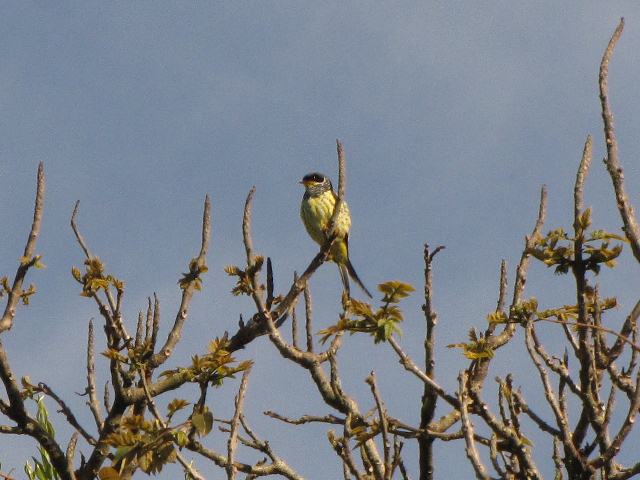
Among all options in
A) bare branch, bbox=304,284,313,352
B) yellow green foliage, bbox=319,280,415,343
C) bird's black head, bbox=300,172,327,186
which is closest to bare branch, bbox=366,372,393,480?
yellow green foliage, bbox=319,280,415,343

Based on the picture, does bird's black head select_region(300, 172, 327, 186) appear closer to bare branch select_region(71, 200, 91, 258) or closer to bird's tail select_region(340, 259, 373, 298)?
bird's tail select_region(340, 259, 373, 298)

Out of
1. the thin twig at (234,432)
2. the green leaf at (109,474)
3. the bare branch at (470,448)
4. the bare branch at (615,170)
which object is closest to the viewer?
the bare branch at (470,448)

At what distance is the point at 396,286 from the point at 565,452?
3.79 ft

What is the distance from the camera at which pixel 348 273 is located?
12.7 metres

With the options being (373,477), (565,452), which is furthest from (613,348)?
(373,477)

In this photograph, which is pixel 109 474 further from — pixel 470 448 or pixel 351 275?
pixel 351 275

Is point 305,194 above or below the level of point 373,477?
above

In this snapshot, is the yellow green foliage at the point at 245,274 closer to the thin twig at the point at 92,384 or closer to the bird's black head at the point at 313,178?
the thin twig at the point at 92,384

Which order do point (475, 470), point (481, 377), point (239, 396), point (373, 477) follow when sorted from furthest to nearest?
point (481, 377), point (373, 477), point (239, 396), point (475, 470)

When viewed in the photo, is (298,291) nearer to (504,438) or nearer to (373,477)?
(373,477)

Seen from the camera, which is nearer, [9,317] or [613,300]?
[613,300]

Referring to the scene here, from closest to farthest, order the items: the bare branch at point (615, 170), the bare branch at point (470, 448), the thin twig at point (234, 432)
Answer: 1. the bare branch at point (470, 448)
2. the bare branch at point (615, 170)
3. the thin twig at point (234, 432)

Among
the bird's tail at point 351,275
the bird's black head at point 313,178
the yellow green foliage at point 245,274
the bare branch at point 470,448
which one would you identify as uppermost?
the bird's black head at point 313,178

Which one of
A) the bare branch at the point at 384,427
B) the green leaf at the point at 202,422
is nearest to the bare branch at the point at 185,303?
the green leaf at the point at 202,422
